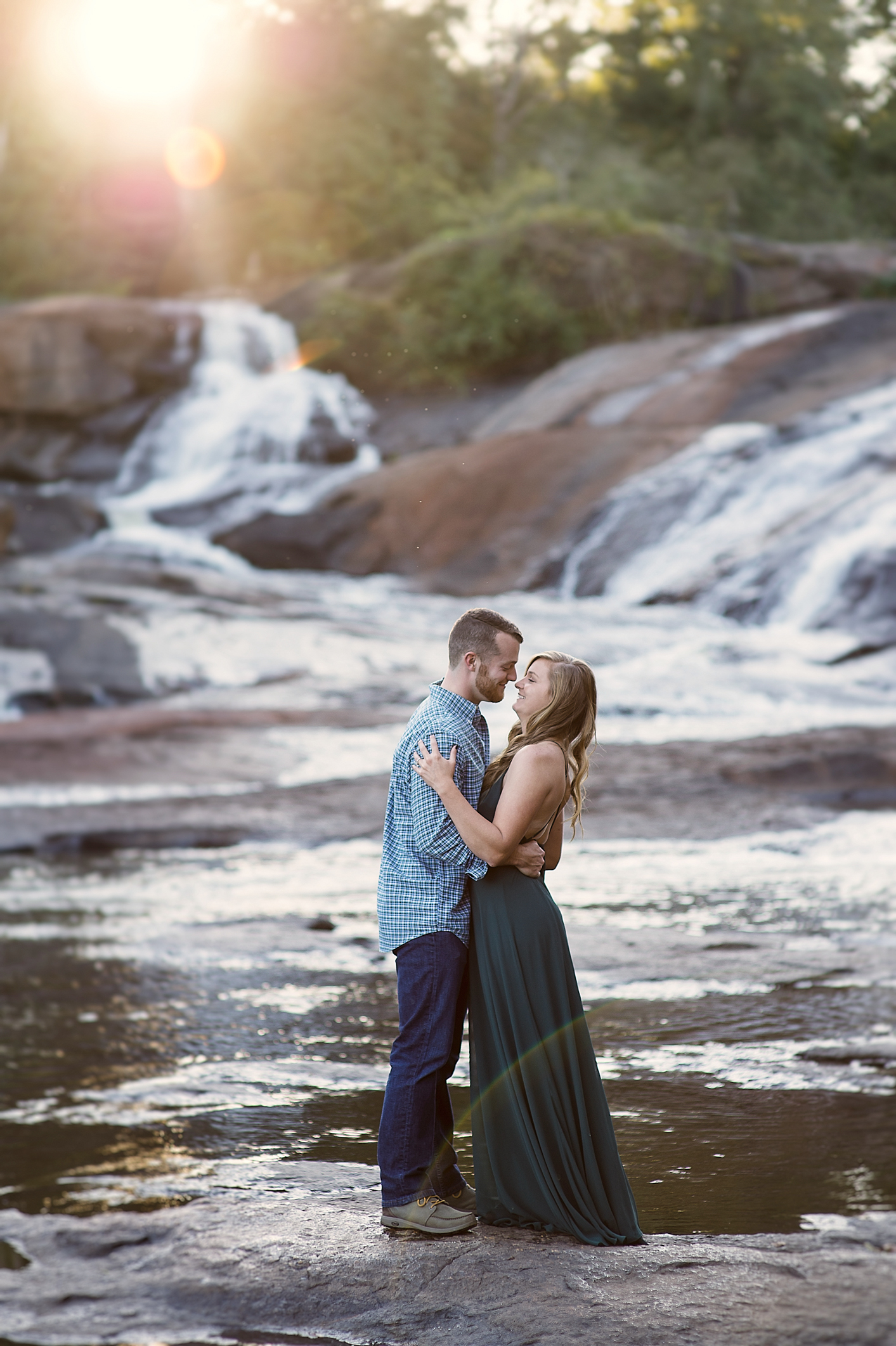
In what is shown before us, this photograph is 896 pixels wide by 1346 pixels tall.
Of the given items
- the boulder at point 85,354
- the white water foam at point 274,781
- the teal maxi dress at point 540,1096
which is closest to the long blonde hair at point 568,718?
the teal maxi dress at point 540,1096

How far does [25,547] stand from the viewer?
2336 cm

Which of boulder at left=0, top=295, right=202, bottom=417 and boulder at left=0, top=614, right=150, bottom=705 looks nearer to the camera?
boulder at left=0, top=614, right=150, bottom=705

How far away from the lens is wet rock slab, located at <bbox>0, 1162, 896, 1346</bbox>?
2.89m

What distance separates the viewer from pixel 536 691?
3490mm

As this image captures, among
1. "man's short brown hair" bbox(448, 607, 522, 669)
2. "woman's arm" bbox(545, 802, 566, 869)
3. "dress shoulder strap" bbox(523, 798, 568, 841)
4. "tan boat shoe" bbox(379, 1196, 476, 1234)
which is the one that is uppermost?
"man's short brown hair" bbox(448, 607, 522, 669)

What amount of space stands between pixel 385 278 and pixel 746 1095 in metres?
29.8

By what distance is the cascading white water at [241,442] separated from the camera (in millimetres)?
25422

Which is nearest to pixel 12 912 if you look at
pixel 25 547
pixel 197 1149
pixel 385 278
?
pixel 197 1149

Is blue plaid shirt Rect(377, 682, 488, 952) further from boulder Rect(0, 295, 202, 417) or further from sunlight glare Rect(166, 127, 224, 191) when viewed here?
sunlight glare Rect(166, 127, 224, 191)

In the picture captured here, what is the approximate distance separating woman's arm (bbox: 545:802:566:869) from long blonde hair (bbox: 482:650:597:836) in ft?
0.23

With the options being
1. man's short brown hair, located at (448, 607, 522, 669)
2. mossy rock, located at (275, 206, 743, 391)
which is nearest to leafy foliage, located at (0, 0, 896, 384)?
mossy rock, located at (275, 206, 743, 391)

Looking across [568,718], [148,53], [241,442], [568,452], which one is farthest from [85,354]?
[568,718]

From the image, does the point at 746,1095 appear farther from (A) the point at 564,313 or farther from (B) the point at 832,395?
(A) the point at 564,313

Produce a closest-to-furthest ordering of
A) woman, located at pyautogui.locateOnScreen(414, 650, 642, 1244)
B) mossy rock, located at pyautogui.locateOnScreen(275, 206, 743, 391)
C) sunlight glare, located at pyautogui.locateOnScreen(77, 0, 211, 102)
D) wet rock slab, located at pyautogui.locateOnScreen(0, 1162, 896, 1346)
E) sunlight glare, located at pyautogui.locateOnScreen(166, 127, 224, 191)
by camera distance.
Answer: wet rock slab, located at pyautogui.locateOnScreen(0, 1162, 896, 1346), woman, located at pyautogui.locateOnScreen(414, 650, 642, 1244), mossy rock, located at pyautogui.locateOnScreen(275, 206, 743, 391), sunlight glare, located at pyautogui.locateOnScreen(166, 127, 224, 191), sunlight glare, located at pyautogui.locateOnScreen(77, 0, 211, 102)
